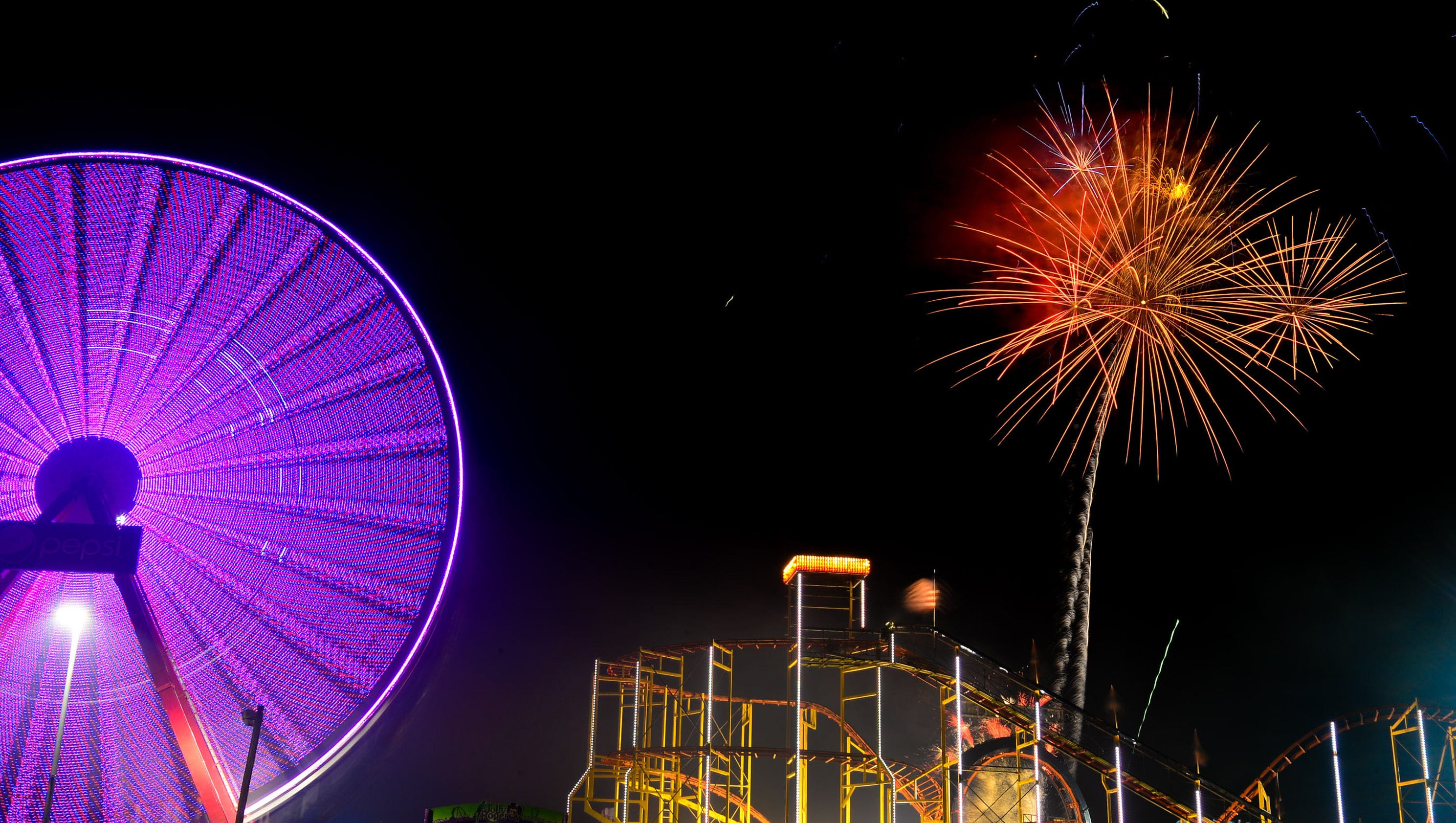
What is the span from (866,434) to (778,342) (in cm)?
288

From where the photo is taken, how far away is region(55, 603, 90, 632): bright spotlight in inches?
442

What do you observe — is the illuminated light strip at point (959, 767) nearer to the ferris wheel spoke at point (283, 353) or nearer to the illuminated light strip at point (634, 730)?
the illuminated light strip at point (634, 730)

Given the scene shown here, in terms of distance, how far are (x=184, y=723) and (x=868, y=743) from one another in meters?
13.5

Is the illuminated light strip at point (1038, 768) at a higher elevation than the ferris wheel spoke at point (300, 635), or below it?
below

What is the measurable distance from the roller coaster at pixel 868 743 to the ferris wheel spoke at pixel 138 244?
933cm

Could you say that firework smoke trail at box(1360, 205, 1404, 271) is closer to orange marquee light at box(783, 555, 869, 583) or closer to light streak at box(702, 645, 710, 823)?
orange marquee light at box(783, 555, 869, 583)

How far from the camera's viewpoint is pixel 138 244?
10641 millimetres

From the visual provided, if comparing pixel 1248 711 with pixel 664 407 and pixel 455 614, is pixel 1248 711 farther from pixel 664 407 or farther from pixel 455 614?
pixel 455 614

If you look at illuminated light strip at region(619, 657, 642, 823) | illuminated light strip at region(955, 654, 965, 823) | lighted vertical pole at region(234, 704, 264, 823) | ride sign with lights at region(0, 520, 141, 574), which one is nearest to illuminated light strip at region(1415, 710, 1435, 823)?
illuminated light strip at region(955, 654, 965, 823)

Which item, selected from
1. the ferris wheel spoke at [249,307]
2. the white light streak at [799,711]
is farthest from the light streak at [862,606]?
the ferris wheel spoke at [249,307]

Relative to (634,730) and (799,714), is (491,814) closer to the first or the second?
(634,730)

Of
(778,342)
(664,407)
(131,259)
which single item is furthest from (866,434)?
(131,259)

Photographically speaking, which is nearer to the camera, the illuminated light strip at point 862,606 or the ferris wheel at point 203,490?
the ferris wheel at point 203,490

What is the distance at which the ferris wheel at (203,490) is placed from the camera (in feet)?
34.6
